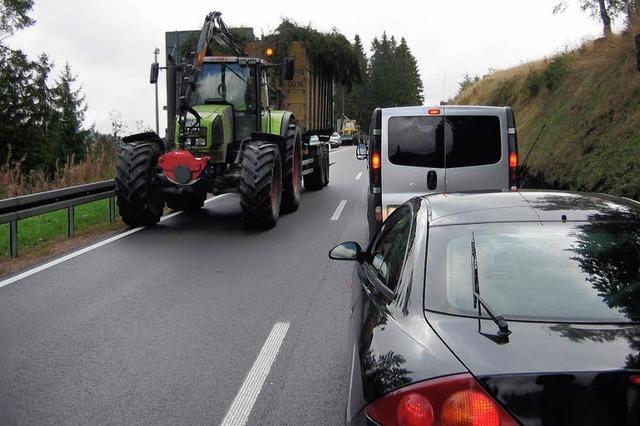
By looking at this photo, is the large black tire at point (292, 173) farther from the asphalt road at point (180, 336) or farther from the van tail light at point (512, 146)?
the van tail light at point (512, 146)

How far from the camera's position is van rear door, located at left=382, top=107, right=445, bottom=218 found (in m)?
8.62

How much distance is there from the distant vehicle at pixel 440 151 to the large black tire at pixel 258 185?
10.3 ft

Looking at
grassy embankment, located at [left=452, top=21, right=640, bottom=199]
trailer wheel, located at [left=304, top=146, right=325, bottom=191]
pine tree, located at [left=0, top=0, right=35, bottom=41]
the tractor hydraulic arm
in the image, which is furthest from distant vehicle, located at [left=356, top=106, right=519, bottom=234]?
pine tree, located at [left=0, top=0, right=35, bottom=41]

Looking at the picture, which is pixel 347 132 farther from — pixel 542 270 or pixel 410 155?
pixel 542 270

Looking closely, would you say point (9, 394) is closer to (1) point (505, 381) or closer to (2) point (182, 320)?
(2) point (182, 320)

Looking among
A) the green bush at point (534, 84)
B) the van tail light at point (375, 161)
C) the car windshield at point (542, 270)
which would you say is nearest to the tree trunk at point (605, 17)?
the green bush at point (534, 84)

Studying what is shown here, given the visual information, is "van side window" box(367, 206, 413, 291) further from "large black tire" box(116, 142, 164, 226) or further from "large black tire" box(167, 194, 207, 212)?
"large black tire" box(167, 194, 207, 212)

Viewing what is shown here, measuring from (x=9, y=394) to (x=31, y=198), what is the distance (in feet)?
21.4

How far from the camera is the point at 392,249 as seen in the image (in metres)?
3.97

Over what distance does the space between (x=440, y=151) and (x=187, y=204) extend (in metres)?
7.60

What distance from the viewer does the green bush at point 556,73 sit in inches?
1001

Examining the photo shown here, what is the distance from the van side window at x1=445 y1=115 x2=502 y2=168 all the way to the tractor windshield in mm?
6023

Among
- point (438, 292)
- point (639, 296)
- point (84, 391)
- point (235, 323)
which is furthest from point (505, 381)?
point (235, 323)

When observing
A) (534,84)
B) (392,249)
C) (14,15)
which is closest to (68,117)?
(14,15)
